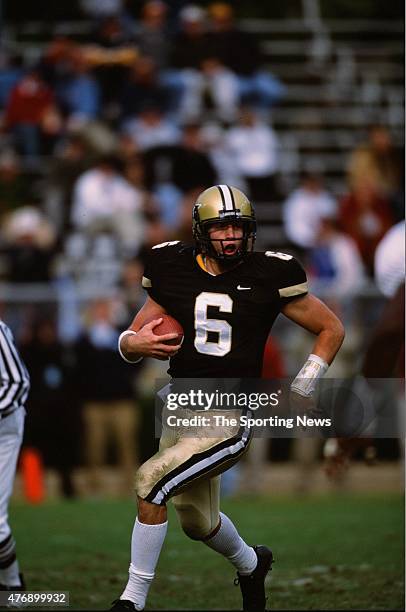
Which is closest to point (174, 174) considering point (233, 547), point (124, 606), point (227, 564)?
point (227, 564)

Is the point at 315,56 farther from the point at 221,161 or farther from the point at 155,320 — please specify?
the point at 155,320

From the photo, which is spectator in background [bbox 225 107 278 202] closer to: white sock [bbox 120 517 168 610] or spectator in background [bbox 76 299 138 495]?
spectator in background [bbox 76 299 138 495]

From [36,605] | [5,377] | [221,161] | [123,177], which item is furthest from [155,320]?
[221,161]

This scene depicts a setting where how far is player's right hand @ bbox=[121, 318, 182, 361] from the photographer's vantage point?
5480 mm

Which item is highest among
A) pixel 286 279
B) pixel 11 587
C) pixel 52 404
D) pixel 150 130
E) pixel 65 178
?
pixel 286 279

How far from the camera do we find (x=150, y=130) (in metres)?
14.5

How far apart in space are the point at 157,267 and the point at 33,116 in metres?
9.41

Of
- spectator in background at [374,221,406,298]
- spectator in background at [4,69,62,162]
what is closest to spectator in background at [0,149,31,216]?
spectator in background at [4,69,62,162]

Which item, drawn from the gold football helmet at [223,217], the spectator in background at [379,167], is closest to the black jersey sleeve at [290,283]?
the gold football helmet at [223,217]

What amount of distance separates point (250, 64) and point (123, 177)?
2.97 m

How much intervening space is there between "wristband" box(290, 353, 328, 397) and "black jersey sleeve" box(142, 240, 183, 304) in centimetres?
74

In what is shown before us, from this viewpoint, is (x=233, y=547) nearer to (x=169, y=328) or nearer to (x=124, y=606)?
(x=124, y=606)

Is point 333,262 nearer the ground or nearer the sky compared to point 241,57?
nearer the ground

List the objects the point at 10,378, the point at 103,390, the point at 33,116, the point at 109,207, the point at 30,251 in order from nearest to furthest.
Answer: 1. the point at 10,378
2. the point at 103,390
3. the point at 30,251
4. the point at 109,207
5. the point at 33,116
